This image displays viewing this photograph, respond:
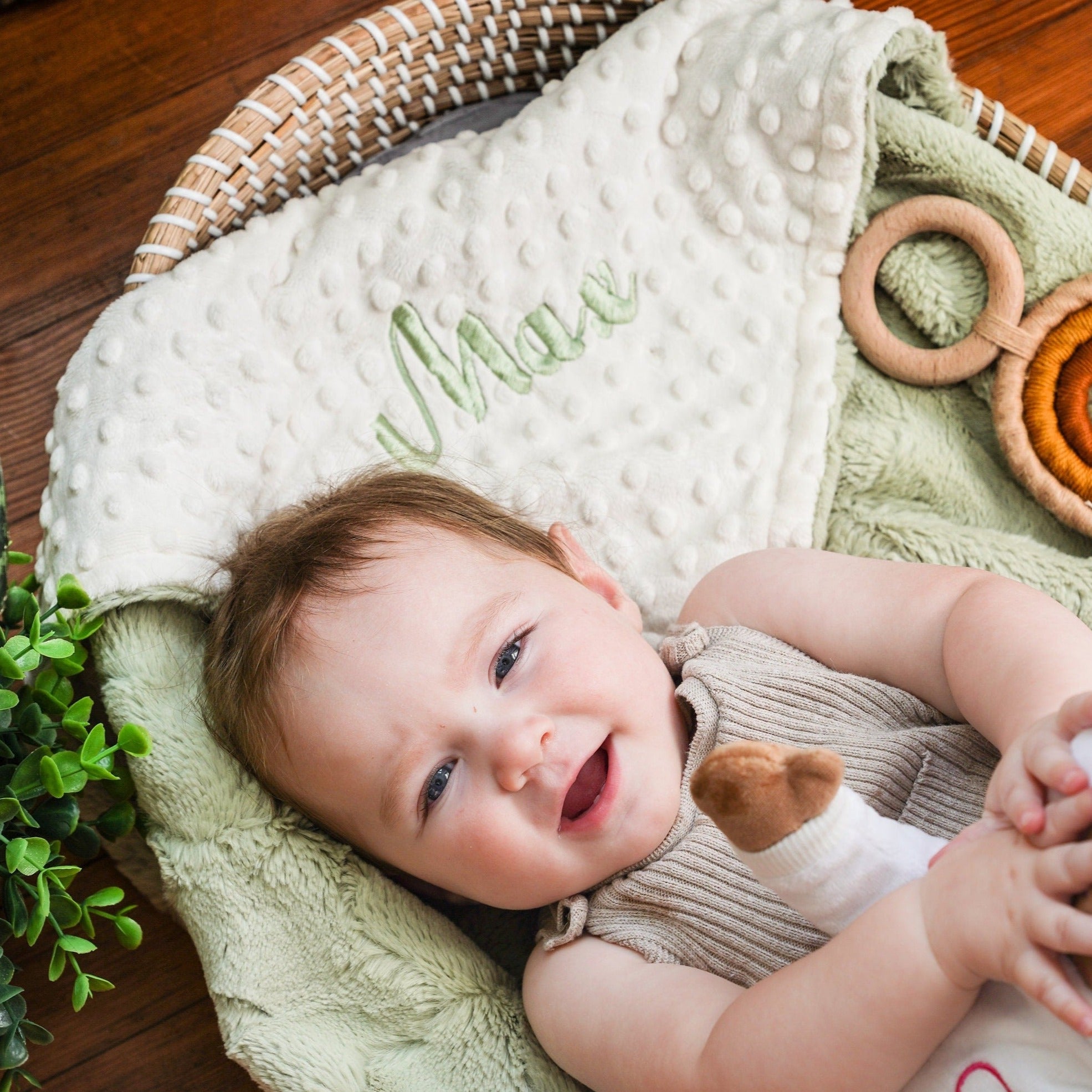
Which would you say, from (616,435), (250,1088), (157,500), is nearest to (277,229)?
(157,500)

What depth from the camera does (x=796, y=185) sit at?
1214 mm

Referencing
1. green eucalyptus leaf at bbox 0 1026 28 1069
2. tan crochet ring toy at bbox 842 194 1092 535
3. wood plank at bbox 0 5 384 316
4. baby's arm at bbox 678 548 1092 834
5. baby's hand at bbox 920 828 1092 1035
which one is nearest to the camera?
baby's hand at bbox 920 828 1092 1035

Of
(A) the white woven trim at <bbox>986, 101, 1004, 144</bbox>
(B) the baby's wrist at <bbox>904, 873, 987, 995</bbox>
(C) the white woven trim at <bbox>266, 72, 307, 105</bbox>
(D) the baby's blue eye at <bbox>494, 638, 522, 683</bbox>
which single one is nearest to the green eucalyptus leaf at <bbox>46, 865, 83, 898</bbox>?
(D) the baby's blue eye at <bbox>494, 638, 522, 683</bbox>

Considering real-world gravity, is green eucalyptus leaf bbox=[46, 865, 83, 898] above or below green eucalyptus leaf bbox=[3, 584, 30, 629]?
below

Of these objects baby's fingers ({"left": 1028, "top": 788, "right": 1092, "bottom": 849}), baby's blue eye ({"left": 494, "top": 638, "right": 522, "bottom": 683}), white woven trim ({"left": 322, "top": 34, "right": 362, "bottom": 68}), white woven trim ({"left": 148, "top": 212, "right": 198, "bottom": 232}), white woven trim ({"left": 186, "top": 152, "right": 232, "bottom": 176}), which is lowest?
baby's blue eye ({"left": 494, "top": 638, "right": 522, "bottom": 683})

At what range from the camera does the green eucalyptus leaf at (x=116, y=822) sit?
1.01m

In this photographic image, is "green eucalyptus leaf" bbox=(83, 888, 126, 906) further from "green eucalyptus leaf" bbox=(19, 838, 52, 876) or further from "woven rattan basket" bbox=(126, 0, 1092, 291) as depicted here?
"woven rattan basket" bbox=(126, 0, 1092, 291)

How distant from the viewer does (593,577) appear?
111cm

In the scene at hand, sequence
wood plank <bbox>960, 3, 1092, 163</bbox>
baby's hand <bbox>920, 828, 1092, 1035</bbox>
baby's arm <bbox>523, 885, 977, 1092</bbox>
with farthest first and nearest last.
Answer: wood plank <bbox>960, 3, 1092, 163</bbox>, baby's arm <bbox>523, 885, 977, 1092</bbox>, baby's hand <bbox>920, 828, 1092, 1035</bbox>

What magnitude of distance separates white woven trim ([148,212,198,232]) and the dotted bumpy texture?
0.05 m

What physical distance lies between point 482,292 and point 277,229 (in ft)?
0.86

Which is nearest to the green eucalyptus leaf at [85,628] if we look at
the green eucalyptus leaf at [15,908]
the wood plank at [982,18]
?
the green eucalyptus leaf at [15,908]

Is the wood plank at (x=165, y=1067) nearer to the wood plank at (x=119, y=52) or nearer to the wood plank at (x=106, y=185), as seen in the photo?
the wood plank at (x=106, y=185)

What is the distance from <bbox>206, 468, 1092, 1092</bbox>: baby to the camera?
2.66 ft
